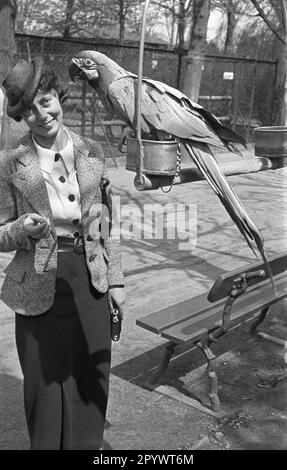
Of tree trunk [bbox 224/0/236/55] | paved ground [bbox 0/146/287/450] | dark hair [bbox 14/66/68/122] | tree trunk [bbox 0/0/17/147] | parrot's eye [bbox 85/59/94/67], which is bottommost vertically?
paved ground [bbox 0/146/287/450]

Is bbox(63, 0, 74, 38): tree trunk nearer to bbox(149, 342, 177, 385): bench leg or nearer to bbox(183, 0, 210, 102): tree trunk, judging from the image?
bbox(183, 0, 210, 102): tree trunk

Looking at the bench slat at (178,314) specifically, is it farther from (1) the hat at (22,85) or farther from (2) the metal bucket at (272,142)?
(1) the hat at (22,85)

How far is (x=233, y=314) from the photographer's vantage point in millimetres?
3354

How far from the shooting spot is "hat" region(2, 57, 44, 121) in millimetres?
1994

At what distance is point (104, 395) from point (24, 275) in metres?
0.63

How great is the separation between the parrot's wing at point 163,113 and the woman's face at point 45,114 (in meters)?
0.86

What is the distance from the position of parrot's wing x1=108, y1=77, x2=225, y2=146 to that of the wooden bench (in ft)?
2.58

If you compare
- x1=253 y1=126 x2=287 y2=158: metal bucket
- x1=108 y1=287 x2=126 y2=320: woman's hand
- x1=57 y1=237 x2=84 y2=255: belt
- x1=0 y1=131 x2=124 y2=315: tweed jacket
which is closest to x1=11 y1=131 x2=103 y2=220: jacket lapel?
x1=0 y1=131 x2=124 y2=315: tweed jacket

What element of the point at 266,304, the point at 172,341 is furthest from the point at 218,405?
the point at 266,304

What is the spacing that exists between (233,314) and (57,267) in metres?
1.47

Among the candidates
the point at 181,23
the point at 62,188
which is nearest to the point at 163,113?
the point at 62,188

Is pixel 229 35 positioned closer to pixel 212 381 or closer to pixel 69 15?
pixel 69 15

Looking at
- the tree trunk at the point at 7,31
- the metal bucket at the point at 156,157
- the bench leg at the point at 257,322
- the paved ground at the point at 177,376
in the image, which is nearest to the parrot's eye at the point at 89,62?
the metal bucket at the point at 156,157

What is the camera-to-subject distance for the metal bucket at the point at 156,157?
103 inches
